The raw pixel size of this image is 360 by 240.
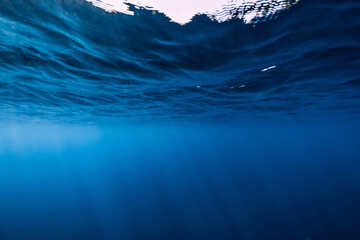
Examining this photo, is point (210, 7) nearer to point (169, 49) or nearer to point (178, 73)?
point (169, 49)

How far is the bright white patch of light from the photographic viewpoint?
4.36 metres

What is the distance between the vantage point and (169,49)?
6.65 m

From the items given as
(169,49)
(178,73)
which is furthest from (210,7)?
(178,73)

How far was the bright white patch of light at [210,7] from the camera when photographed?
4.36m

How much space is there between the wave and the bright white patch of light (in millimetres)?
212

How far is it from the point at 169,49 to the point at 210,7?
7.98ft

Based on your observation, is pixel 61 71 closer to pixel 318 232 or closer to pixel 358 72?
pixel 358 72

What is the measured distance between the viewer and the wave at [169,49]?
16.1 ft

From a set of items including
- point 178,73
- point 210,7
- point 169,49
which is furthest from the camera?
point 178,73

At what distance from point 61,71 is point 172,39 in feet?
20.7

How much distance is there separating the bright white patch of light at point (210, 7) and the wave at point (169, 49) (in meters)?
0.21

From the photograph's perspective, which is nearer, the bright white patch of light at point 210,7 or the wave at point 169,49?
the bright white patch of light at point 210,7

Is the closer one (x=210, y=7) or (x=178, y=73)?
(x=210, y=7)

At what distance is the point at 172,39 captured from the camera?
602cm
